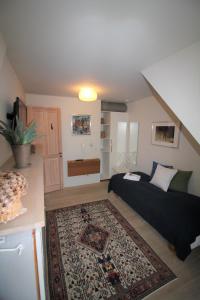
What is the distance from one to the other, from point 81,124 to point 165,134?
7.06 feet

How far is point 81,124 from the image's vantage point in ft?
12.4

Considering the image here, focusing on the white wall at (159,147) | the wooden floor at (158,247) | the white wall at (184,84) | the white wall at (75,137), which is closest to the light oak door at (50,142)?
the white wall at (75,137)

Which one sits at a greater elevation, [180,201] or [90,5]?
[90,5]

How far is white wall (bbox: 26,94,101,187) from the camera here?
3.42 meters

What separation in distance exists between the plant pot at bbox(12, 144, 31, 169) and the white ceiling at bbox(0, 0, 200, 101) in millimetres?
997

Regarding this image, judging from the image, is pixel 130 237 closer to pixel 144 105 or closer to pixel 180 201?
pixel 180 201

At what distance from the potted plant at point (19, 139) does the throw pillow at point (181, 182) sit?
2.53 meters

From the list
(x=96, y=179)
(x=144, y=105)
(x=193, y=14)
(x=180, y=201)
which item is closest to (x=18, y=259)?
(x=193, y=14)

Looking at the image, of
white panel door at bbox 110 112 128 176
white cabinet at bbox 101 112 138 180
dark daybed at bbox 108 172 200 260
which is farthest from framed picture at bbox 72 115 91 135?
dark daybed at bbox 108 172 200 260

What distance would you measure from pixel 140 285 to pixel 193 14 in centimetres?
244

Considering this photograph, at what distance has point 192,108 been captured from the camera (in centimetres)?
123

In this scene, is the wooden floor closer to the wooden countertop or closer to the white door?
the white door

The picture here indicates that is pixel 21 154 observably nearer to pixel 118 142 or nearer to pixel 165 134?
pixel 165 134

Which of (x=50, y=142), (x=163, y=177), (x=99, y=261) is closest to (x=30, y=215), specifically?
(x=99, y=261)
